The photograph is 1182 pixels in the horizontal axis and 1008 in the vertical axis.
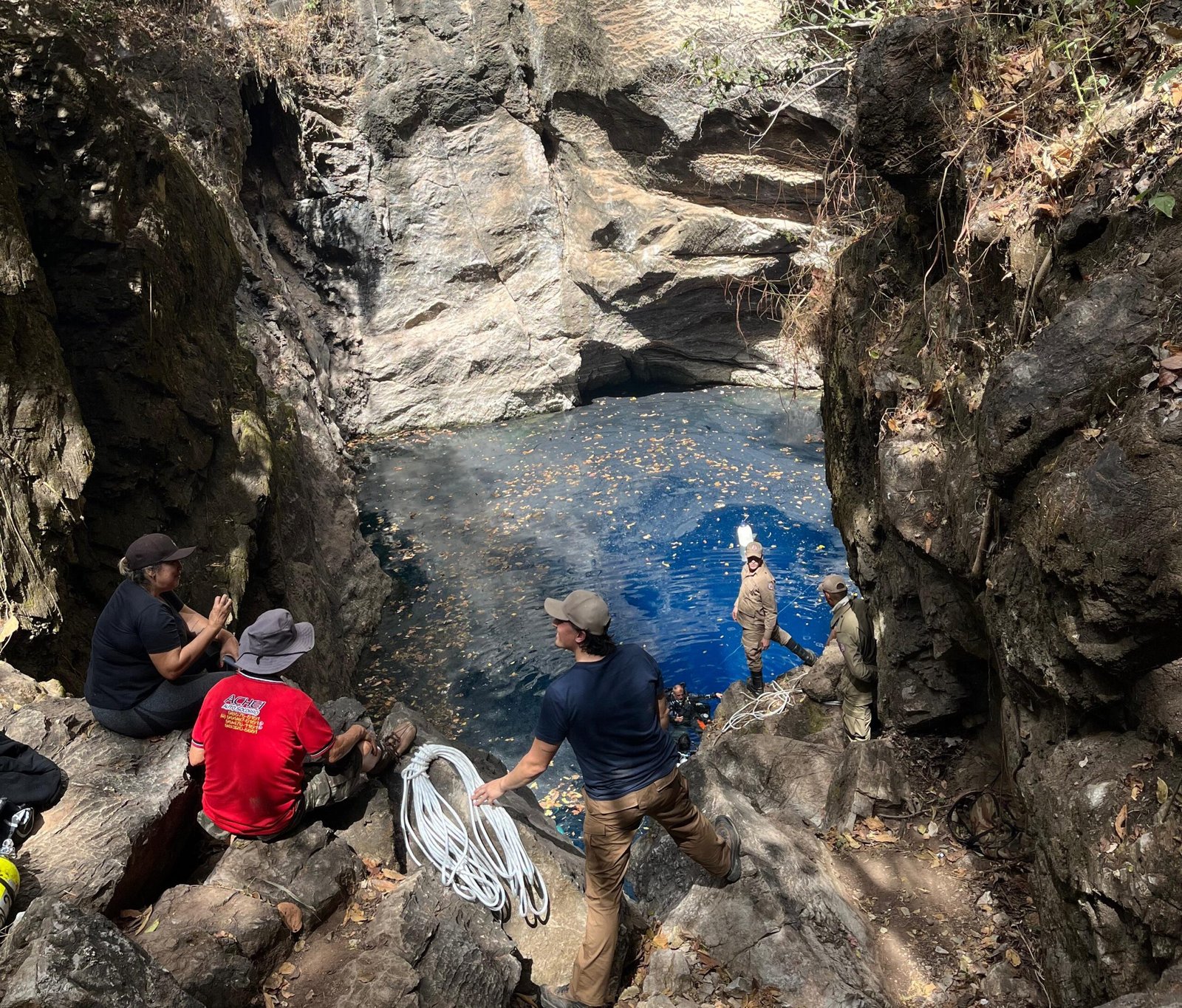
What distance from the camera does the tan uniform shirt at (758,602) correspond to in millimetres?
9281

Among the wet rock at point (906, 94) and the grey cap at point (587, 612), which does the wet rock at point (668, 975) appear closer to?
the grey cap at point (587, 612)

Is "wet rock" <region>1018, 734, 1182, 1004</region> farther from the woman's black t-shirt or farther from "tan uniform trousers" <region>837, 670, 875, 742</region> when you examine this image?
the woman's black t-shirt

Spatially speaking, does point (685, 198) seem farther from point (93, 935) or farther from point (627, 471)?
point (93, 935)

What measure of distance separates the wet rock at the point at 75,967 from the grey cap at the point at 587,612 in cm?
192

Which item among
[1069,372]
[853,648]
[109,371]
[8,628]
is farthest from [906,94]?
[109,371]

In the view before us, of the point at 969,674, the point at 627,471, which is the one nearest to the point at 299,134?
the point at 627,471

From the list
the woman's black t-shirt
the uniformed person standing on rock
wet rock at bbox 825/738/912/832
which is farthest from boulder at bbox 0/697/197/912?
the uniformed person standing on rock

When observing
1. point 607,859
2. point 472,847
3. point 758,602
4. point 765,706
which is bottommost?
point 765,706

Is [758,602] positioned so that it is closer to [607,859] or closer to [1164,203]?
[607,859]

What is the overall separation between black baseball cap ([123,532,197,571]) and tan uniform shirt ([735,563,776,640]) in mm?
6139

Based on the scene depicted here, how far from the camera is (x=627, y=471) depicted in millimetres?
16812

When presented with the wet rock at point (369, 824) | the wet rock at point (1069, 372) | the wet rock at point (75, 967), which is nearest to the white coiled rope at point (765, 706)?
the wet rock at point (369, 824)

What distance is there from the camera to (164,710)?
4699 millimetres

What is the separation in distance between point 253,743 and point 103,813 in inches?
32.8
